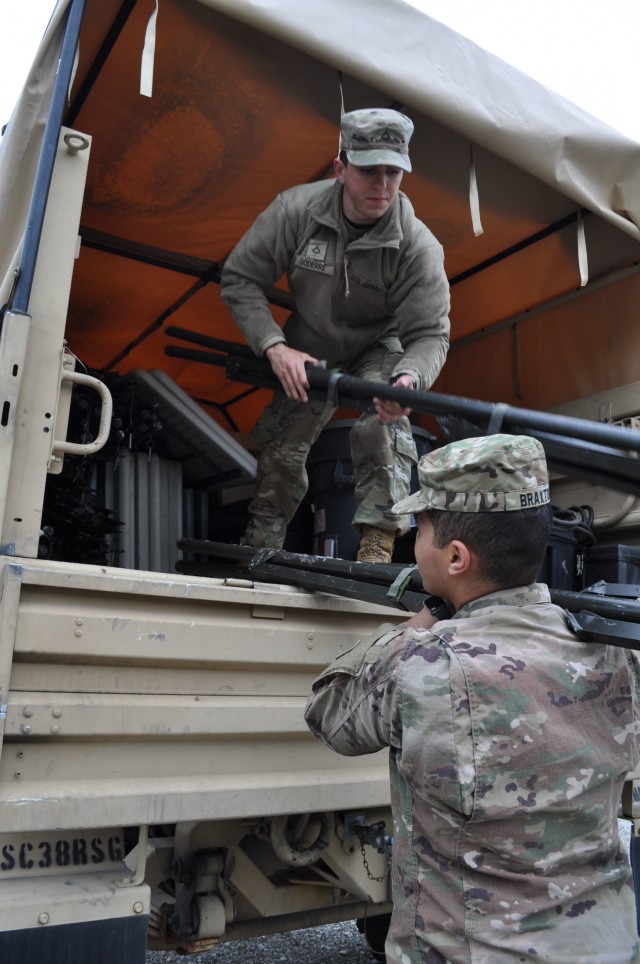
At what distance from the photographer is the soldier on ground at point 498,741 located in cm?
138

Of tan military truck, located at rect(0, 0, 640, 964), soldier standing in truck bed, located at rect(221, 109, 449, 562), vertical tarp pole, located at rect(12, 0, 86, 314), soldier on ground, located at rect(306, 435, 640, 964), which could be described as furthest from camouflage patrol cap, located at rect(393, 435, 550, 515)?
soldier standing in truck bed, located at rect(221, 109, 449, 562)

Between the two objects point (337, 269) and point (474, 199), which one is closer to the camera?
point (474, 199)

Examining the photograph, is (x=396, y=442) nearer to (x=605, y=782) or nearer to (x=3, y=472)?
(x=3, y=472)

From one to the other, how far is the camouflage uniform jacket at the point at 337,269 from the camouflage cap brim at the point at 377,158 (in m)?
0.26

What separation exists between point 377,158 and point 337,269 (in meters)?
0.49

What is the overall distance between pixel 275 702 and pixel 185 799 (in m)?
0.32

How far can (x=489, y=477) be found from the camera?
1.53 m

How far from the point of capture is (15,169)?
2.53 meters

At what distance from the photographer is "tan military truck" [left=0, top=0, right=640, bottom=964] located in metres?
1.85

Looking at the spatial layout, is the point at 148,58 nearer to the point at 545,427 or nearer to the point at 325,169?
the point at 325,169

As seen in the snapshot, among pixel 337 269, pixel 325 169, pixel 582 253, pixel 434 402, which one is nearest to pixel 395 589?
pixel 434 402

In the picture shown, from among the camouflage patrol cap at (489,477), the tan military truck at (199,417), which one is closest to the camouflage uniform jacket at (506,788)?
the camouflage patrol cap at (489,477)

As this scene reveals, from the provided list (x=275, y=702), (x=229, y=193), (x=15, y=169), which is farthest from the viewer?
(x=229, y=193)

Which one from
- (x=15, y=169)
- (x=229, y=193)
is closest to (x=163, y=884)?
(x=15, y=169)
